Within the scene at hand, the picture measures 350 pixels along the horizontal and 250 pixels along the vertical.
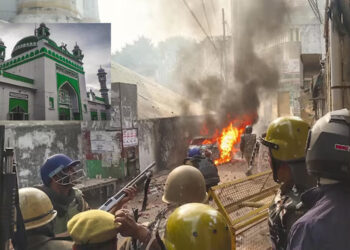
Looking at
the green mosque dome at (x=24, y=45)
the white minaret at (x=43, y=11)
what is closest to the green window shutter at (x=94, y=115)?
the green mosque dome at (x=24, y=45)

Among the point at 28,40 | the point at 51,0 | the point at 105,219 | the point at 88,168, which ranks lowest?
the point at 88,168

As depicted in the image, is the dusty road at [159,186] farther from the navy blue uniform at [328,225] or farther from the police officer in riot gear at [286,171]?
the navy blue uniform at [328,225]

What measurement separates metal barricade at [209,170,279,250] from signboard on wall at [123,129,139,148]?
6.45m

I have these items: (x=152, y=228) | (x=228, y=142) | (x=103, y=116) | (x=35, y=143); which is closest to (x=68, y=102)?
(x=103, y=116)

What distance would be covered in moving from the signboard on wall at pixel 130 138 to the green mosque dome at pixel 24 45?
598cm

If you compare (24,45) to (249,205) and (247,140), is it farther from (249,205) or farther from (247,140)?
(249,205)

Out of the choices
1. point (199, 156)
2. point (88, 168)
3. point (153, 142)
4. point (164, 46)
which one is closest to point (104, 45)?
point (153, 142)

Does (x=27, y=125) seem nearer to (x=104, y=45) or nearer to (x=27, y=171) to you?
(x=27, y=171)

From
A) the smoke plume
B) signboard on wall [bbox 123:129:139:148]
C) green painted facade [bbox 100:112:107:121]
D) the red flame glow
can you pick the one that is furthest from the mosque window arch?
the smoke plume

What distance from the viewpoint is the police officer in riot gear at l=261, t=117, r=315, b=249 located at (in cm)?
241

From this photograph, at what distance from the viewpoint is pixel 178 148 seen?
17.0 meters

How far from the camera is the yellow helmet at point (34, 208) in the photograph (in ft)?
8.59

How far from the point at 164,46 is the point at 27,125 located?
5469 cm

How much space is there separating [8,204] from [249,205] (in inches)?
149
